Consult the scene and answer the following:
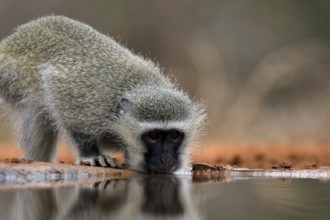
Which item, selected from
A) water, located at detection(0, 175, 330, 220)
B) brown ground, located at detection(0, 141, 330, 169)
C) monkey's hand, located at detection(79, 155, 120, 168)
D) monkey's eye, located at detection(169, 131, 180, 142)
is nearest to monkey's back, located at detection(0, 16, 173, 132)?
monkey's hand, located at detection(79, 155, 120, 168)

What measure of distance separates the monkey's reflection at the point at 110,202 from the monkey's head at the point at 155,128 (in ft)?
3.03

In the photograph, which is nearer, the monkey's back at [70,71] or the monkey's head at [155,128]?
the monkey's head at [155,128]

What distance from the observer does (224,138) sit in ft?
56.2

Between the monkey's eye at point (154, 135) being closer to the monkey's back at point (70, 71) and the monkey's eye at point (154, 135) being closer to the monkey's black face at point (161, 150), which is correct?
the monkey's black face at point (161, 150)

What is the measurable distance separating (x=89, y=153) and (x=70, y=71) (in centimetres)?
103

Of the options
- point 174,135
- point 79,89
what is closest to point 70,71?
point 79,89

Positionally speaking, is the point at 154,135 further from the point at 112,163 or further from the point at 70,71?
the point at 70,71

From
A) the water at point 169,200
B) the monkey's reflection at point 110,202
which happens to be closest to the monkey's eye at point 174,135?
the water at point 169,200

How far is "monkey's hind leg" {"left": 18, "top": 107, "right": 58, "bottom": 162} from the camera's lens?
9336 millimetres

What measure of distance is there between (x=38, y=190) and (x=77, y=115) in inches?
87.7

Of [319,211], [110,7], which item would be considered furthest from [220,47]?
[319,211]

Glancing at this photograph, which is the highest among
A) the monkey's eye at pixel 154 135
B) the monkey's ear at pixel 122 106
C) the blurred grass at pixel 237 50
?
the blurred grass at pixel 237 50

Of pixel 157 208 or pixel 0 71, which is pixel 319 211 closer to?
pixel 157 208

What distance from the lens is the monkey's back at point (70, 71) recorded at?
348 inches
